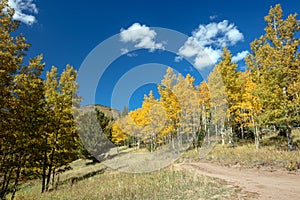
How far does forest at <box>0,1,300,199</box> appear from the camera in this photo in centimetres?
1121

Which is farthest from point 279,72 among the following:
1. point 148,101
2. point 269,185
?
point 148,101

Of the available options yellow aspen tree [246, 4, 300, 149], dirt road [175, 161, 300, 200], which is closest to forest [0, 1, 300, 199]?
yellow aspen tree [246, 4, 300, 149]

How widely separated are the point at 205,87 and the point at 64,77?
2161 cm

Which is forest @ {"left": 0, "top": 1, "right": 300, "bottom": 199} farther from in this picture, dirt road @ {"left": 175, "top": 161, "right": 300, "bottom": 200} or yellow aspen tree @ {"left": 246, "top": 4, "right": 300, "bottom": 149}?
dirt road @ {"left": 175, "top": 161, "right": 300, "bottom": 200}

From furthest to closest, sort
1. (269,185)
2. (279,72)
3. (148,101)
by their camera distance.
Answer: (148,101) < (279,72) < (269,185)

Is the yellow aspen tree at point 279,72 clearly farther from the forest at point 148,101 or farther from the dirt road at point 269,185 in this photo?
the dirt road at point 269,185

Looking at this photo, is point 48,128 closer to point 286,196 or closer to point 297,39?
point 286,196

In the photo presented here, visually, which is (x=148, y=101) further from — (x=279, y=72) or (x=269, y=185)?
(x=269, y=185)

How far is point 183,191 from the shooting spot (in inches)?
418

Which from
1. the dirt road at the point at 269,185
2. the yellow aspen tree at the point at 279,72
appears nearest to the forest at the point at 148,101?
the yellow aspen tree at the point at 279,72

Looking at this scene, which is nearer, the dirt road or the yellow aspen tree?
the dirt road

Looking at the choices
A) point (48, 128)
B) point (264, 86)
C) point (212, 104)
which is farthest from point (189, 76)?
point (48, 128)

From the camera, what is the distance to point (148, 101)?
35812 millimetres

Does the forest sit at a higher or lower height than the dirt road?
higher
